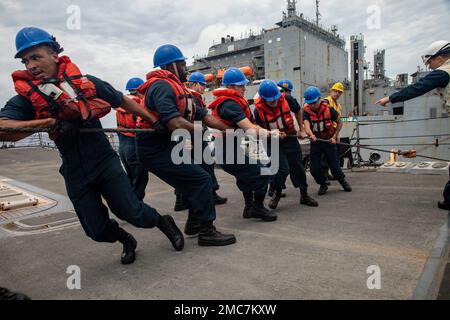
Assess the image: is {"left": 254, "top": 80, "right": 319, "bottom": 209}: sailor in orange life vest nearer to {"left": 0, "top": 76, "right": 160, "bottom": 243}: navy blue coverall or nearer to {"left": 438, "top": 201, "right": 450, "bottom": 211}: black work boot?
{"left": 438, "top": 201, "right": 450, "bottom": 211}: black work boot

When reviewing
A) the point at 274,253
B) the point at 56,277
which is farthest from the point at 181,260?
the point at 56,277

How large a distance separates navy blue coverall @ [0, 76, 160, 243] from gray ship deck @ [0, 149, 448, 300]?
0.45 m

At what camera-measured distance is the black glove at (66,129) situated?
2213 mm

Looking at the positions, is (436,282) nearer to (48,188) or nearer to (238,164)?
(238,164)

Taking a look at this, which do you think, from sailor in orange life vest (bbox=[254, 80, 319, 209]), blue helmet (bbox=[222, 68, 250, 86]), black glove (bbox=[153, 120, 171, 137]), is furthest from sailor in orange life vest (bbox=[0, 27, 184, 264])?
sailor in orange life vest (bbox=[254, 80, 319, 209])

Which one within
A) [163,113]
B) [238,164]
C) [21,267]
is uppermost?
[163,113]

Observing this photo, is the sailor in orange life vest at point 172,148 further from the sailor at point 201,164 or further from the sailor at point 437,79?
the sailor at point 437,79

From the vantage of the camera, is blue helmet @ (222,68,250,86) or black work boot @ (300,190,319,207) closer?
blue helmet @ (222,68,250,86)

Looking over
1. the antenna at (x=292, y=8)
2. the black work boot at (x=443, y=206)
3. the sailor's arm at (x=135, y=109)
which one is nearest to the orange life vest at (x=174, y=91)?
the sailor's arm at (x=135, y=109)

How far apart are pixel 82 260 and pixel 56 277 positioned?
38 centimetres

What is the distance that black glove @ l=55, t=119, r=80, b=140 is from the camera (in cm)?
221

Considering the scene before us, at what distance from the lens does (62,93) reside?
221 centimetres

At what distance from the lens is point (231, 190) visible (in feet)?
20.4

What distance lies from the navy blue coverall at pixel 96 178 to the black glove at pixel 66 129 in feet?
0.57
